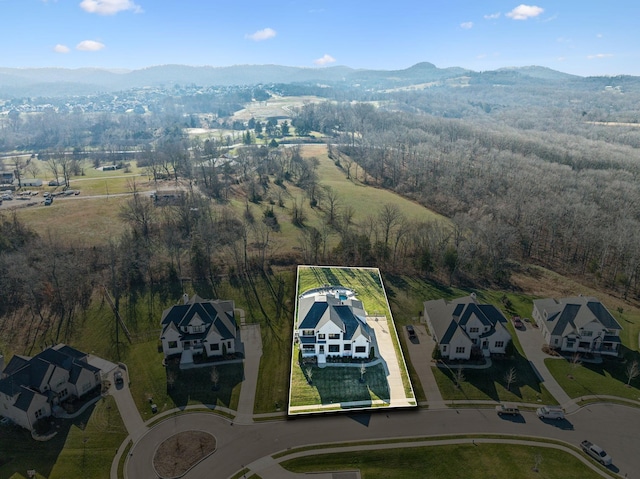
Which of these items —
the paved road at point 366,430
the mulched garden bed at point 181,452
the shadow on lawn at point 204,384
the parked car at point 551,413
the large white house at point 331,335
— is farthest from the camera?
the large white house at point 331,335

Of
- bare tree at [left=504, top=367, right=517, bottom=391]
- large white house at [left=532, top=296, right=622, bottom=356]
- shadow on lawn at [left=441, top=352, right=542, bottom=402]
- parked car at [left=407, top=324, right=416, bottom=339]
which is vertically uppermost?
large white house at [left=532, top=296, right=622, bottom=356]

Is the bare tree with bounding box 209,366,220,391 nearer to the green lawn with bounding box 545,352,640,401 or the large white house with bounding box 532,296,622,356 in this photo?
the green lawn with bounding box 545,352,640,401

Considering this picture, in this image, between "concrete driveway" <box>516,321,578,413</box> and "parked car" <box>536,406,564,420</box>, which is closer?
"parked car" <box>536,406,564,420</box>

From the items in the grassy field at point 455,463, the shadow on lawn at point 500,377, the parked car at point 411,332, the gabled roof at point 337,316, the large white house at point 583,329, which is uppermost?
the gabled roof at point 337,316

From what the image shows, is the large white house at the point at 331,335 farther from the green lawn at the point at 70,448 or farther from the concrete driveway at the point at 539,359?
the green lawn at the point at 70,448

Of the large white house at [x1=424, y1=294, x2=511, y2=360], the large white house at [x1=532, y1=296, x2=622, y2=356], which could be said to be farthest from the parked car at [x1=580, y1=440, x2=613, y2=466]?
the large white house at [x1=532, y1=296, x2=622, y2=356]

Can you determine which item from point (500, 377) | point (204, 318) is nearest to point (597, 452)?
point (500, 377)

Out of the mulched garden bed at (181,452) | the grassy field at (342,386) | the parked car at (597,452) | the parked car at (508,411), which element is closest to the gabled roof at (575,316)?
the parked car at (508,411)
